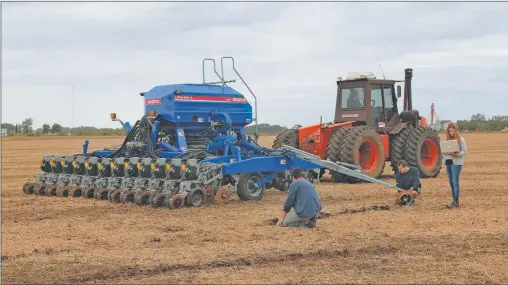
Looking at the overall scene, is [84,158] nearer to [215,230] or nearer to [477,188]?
[215,230]

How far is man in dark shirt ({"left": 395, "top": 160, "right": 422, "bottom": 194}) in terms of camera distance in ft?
42.8

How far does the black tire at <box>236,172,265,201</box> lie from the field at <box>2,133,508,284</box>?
0.19m

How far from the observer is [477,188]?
52.8ft

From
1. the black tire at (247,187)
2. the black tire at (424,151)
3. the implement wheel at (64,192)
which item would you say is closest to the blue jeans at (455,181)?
the black tire at (247,187)

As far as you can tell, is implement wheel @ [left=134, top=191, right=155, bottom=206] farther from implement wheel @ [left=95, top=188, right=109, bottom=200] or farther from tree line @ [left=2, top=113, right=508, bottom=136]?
tree line @ [left=2, top=113, right=508, bottom=136]

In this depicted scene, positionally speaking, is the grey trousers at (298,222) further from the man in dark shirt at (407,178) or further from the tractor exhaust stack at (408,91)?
the tractor exhaust stack at (408,91)

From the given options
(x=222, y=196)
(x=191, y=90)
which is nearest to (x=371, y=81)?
(x=191, y=90)

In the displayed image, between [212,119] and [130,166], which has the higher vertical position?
[212,119]

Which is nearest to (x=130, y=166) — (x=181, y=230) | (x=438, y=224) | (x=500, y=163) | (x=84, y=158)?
(x=84, y=158)

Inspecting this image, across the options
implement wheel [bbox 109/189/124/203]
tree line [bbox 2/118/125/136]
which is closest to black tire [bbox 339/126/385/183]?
implement wheel [bbox 109/189/124/203]

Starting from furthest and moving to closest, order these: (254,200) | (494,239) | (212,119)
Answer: (212,119), (254,200), (494,239)

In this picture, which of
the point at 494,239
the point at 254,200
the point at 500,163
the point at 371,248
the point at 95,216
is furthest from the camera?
the point at 500,163

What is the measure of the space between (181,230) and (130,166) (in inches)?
154

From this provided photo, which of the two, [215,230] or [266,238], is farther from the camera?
[215,230]
